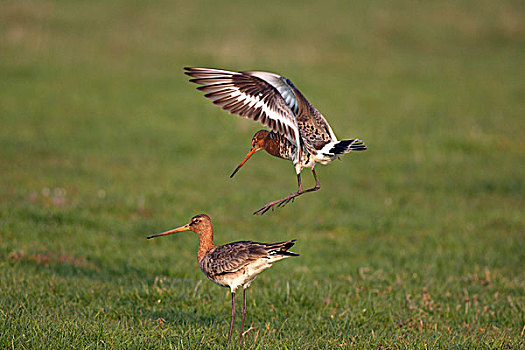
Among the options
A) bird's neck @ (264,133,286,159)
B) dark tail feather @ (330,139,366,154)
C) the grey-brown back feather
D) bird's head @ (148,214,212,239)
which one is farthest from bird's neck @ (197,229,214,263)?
dark tail feather @ (330,139,366,154)

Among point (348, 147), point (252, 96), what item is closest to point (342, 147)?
point (348, 147)

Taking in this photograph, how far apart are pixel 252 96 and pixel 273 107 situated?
0.22 meters

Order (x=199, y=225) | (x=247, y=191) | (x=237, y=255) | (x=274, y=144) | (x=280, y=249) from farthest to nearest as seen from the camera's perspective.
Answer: (x=247, y=191), (x=199, y=225), (x=274, y=144), (x=237, y=255), (x=280, y=249)

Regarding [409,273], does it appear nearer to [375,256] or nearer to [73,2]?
[375,256]

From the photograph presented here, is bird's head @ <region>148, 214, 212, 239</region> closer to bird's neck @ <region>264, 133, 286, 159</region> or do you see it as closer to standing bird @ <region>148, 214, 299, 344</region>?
standing bird @ <region>148, 214, 299, 344</region>

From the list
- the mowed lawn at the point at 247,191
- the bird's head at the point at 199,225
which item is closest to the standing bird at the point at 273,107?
the bird's head at the point at 199,225

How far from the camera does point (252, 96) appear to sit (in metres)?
5.92

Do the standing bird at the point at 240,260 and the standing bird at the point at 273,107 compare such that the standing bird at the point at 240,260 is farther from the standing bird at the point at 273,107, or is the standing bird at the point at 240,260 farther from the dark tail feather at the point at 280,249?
the standing bird at the point at 273,107

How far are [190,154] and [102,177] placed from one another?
357 cm

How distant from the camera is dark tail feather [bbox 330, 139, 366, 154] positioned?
577 centimetres

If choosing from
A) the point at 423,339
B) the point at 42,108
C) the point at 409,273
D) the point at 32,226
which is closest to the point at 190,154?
the point at 42,108

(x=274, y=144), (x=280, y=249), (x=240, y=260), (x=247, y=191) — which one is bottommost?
(x=247, y=191)

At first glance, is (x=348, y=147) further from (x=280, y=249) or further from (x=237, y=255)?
(x=237, y=255)

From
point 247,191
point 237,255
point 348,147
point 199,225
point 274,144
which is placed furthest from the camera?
point 247,191
